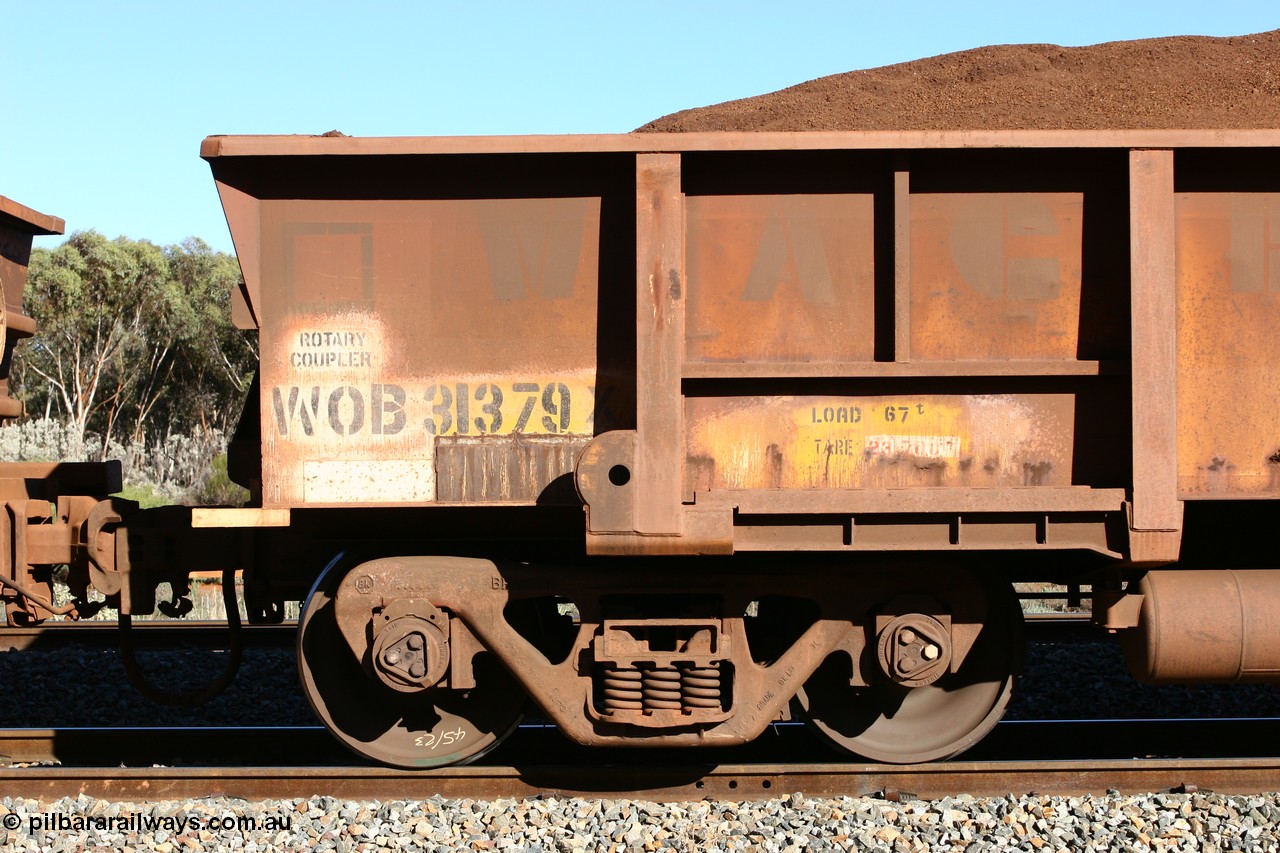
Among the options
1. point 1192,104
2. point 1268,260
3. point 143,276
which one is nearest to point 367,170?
point 1268,260

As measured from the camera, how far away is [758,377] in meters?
4.73

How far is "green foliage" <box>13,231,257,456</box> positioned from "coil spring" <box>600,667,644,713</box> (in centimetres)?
2500

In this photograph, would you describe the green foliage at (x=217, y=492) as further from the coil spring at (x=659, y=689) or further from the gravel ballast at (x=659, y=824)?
the coil spring at (x=659, y=689)

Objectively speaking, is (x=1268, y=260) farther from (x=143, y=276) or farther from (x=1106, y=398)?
(x=143, y=276)

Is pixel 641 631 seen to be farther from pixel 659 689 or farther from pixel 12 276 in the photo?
pixel 12 276

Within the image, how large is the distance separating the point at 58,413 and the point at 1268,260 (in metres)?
30.8

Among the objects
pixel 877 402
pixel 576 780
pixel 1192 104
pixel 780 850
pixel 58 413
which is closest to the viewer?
pixel 780 850

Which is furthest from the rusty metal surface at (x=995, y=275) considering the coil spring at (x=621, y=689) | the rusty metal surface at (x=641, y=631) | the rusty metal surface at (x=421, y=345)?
the coil spring at (x=621, y=689)

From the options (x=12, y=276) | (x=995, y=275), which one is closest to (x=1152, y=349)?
(x=995, y=275)

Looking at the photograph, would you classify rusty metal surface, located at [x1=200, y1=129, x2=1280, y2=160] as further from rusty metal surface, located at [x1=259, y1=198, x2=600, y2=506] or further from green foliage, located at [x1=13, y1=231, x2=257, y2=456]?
green foliage, located at [x1=13, y1=231, x2=257, y2=456]

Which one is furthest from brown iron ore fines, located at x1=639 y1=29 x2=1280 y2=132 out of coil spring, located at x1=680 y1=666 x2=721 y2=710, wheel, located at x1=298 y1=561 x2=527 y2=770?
wheel, located at x1=298 y1=561 x2=527 y2=770

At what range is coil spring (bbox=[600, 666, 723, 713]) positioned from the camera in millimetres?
4953

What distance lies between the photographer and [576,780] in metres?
5.18

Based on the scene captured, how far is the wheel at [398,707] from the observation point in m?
5.23
